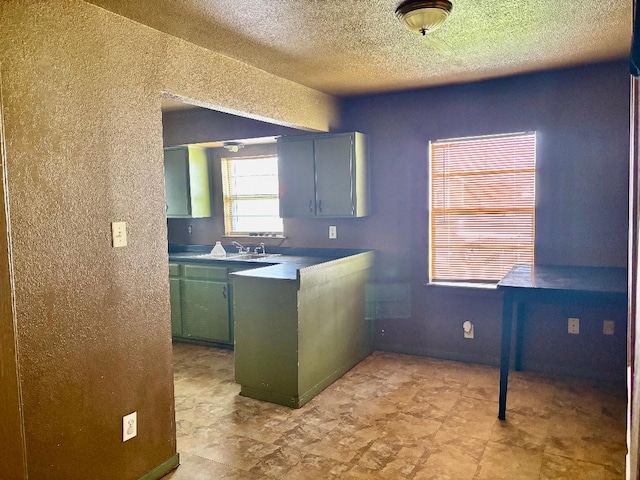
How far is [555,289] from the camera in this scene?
2730 mm

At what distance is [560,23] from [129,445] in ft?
10.0

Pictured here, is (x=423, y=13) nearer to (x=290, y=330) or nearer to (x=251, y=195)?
(x=290, y=330)

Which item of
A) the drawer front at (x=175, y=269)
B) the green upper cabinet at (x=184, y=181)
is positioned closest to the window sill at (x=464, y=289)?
the drawer front at (x=175, y=269)

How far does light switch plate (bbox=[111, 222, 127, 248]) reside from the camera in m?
2.16

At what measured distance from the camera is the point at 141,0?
80.4 inches

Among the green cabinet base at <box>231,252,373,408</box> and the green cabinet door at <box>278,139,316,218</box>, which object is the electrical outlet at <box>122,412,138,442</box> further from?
the green cabinet door at <box>278,139,316,218</box>

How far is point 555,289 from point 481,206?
1326mm

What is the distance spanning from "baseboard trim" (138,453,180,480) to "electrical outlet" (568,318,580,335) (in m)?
2.95

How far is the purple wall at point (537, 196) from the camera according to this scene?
3449 millimetres

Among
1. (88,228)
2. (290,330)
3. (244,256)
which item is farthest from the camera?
(244,256)

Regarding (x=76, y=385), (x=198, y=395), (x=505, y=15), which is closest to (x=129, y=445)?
(x=76, y=385)

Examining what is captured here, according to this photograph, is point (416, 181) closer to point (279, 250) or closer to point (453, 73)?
point (453, 73)

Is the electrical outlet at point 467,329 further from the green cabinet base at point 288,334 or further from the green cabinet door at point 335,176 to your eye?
the green cabinet door at point 335,176

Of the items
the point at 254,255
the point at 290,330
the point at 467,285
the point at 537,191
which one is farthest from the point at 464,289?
the point at 254,255
